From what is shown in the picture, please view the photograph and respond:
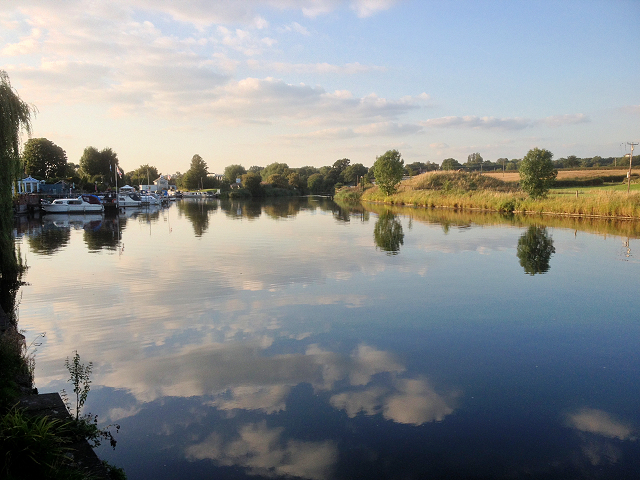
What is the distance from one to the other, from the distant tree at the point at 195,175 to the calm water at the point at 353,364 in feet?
392

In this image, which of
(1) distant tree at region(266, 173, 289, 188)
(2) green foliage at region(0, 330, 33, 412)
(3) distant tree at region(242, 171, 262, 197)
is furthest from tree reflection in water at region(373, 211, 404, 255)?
(1) distant tree at region(266, 173, 289, 188)

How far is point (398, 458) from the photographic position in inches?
211

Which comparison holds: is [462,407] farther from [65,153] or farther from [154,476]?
[65,153]

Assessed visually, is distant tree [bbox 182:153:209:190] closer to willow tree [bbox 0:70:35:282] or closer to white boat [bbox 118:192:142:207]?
white boat [bbox 118:192:142:207]

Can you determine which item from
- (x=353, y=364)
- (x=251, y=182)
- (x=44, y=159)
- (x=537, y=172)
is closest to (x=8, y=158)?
(x=353, y=364)

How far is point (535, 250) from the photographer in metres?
20.8

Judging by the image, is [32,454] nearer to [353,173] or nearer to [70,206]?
[70,206]

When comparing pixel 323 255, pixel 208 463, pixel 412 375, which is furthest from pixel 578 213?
pixel 208 463

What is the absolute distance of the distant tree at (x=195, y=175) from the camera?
5202 inches

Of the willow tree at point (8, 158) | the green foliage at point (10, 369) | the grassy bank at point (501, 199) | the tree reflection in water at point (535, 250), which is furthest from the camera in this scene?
the grassy bank at point (501, 199)

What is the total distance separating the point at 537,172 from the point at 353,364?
39837mm

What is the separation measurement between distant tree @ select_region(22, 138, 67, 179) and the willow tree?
73891mm

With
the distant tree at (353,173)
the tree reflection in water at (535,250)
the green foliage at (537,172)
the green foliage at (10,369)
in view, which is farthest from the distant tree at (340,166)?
the green foliage at (10,369)

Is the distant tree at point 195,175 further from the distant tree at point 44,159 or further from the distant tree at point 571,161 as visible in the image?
the distant tree at point 571,161
